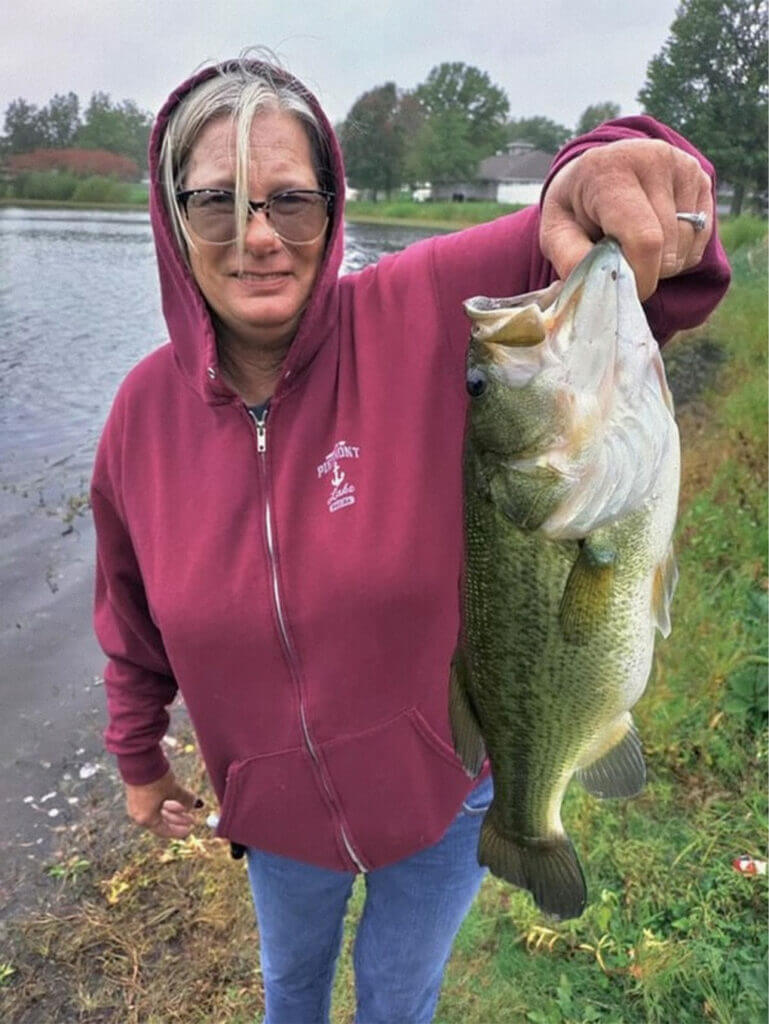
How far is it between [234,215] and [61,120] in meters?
58.0

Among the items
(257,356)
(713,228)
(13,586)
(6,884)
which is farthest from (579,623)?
(13,586)

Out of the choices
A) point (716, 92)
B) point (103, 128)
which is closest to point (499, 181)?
point (103, 128)

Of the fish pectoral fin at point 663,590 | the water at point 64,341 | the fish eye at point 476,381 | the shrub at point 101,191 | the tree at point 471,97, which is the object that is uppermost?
the tree at point 471,97

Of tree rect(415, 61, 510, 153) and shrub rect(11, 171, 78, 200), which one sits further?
tree rect(415, 61, 510, 153)

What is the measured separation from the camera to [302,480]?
1.69m

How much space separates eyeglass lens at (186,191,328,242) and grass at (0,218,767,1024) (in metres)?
2.32

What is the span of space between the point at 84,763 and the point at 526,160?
76455 millimetres

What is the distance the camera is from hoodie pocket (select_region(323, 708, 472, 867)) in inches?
68.7

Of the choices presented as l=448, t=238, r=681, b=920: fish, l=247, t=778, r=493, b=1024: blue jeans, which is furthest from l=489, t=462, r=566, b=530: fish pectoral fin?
l=247, t=778, r=493, b=1024: blue jeans

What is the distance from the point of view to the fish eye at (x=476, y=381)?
4.18 ft

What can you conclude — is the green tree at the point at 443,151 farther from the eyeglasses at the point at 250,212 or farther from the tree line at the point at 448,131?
the eyeglasses at the point at 250,212

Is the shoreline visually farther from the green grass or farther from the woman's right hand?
the woman's right hand

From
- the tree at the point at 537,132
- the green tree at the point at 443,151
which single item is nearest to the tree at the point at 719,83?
the green tree at the point at 443,151

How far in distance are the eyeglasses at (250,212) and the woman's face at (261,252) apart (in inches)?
0.5
